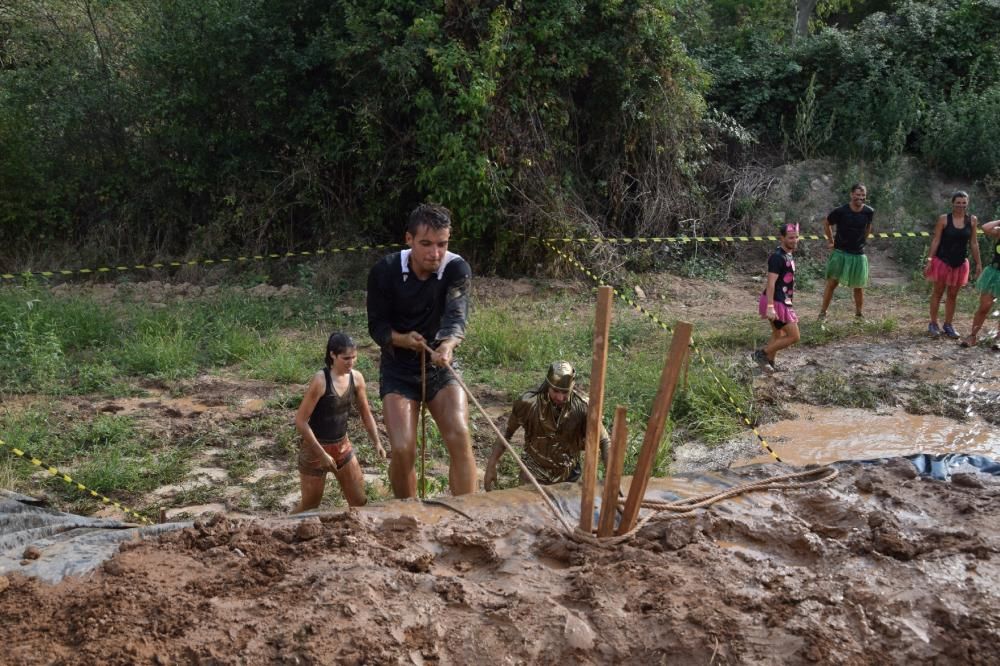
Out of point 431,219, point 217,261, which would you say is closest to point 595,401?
point 431,219

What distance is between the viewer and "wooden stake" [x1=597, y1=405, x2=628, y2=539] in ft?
11.9

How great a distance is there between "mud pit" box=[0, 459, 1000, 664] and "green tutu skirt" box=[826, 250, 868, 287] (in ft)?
18.8

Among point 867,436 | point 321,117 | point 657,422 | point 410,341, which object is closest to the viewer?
point 657,422

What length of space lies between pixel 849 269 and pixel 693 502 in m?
6.23

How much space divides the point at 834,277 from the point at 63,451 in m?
7.64

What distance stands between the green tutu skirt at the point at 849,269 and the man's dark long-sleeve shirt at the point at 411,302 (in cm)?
608

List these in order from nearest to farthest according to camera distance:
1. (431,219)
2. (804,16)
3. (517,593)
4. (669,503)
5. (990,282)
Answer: (517,593) < (669,503) < (431,219) < (990,282) < (804,16)

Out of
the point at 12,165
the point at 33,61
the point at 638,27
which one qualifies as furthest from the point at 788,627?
the point at 33,61

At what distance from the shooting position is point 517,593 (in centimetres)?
350

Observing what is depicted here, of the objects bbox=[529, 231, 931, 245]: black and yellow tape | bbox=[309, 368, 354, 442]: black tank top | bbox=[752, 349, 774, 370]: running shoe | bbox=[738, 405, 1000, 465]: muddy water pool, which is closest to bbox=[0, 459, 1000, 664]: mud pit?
bbox=[309, 368, 354, 442]: black tank top

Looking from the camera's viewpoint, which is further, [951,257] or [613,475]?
[951,257]

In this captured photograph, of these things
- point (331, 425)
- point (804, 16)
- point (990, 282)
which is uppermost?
point (804, 16)

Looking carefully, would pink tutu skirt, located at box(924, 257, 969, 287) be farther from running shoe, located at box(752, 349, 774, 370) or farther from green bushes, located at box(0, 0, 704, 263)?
green bushes, located at box(0, 0, 704, 263)

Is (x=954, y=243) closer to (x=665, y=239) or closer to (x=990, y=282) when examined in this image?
(x=990, y=282)
